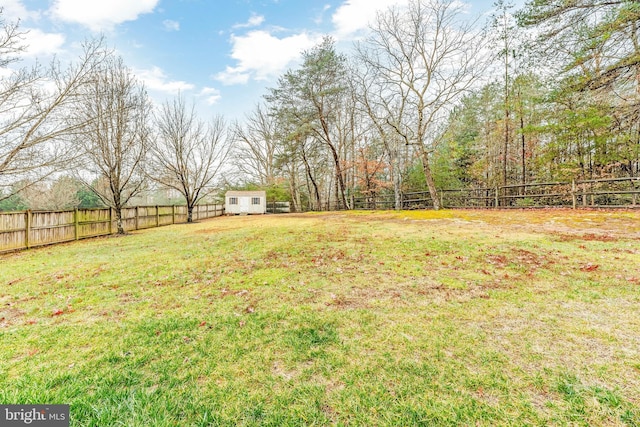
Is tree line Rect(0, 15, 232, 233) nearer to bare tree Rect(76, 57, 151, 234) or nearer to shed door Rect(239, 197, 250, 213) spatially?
bare tree Rect(76, 57, 151, 234)

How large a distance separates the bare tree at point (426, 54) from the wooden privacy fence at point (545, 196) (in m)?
2.89

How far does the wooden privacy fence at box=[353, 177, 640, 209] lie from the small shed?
10174mm

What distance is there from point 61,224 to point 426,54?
18.9 m

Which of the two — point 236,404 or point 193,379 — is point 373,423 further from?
point 193,379

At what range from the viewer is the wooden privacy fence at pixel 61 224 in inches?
317

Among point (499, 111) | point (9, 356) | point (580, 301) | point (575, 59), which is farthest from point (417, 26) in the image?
point (9, 356)

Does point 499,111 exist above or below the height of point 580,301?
above

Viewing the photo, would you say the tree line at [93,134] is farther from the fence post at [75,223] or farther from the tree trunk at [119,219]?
the fence post at [75,223]

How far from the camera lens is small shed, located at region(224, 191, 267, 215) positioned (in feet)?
87.7

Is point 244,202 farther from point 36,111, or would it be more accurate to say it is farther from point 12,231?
point 36,111

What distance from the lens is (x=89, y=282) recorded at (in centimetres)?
451

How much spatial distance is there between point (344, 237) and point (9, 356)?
6381mm

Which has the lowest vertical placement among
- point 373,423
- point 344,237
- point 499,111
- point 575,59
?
point 373,423

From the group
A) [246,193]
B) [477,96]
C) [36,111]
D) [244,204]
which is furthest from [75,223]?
[477,96]
